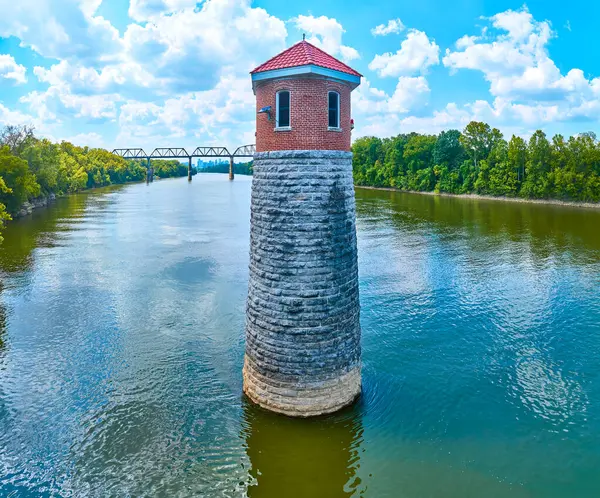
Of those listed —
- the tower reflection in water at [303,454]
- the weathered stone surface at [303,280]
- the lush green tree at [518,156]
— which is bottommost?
the tower reflection in water at [303,454]

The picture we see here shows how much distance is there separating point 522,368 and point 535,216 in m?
54.6

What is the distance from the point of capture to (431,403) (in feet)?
59.8

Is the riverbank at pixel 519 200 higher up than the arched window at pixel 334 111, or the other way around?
the arched window at pixel 334 111

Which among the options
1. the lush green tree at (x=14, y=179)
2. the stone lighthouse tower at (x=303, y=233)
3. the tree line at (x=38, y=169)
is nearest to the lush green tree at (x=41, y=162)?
the tree line at (x=38, y=169)

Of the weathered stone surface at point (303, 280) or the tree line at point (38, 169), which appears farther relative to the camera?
the tree line at point (38, 169)

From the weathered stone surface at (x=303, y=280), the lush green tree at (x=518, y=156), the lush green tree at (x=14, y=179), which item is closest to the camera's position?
the weathered stone surface at (x=303, y=280)

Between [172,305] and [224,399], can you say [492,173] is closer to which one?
[172,305]

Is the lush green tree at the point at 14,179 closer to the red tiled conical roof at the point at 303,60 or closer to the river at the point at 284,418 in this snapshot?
the river at the point at 284,418

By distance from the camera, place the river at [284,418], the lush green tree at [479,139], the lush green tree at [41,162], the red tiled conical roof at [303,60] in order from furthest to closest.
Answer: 1. the lush green tree at [479,139]
2. the lush green tree at [41,162]
3. the red tiled conical roof at [303,60]
4. the river at [284,418]

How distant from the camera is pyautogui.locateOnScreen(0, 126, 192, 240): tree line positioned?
58812 millimetres

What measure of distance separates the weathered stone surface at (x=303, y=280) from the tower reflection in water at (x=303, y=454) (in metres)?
0.48

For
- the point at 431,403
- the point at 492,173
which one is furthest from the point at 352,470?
the point at 492,173

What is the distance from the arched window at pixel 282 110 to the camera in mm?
15461

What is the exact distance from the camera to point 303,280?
51.3 ft
